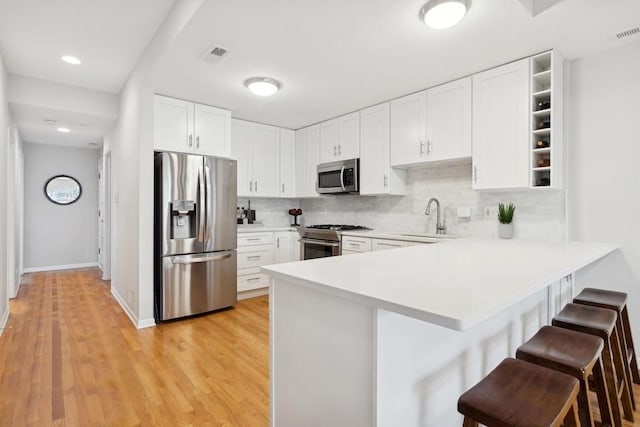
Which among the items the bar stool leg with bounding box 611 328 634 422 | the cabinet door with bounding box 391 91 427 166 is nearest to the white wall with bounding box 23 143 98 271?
the cabinet door with bounding box 391 91 427 166

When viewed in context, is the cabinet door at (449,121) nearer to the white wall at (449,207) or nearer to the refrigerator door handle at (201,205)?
the white wall at (449,207)

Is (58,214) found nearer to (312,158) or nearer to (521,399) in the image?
(312,158)

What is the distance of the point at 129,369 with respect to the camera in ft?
7.67

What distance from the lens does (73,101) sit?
3.76 metres

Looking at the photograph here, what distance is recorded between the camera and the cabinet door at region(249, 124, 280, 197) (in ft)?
14.7

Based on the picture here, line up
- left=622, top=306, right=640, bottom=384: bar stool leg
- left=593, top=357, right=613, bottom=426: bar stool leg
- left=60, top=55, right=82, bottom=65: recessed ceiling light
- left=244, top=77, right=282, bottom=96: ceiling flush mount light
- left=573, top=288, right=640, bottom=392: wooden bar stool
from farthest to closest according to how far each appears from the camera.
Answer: left=60, top=55, right=82, bottom=65: recessed ceiling light < left=244, top=77, right=282, bottom=96: ceiling flush mount light < left=622, top=306, right=640, bottom=384: bar stool leg < left=573, top=288, right=640, bottom=392: wooden bar stool < left=593, top=357, right=613, bottom=426: bar stool leg

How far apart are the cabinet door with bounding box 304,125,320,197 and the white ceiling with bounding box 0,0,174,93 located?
2232 mm

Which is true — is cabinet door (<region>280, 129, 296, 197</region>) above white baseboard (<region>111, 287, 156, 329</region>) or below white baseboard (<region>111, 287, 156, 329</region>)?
above

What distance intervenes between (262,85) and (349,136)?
1425mm

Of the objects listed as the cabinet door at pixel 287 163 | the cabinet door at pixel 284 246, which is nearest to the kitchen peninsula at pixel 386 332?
the cabinet door at pixel 284 246

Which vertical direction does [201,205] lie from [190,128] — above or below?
below

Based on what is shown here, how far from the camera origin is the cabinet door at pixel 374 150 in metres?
3.66

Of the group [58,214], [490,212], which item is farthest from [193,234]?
[58,214]

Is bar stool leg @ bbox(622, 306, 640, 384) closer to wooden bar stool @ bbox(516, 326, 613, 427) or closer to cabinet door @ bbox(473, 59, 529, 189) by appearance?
wooden bar stool @ bbox(516, 326, 613, 427)
